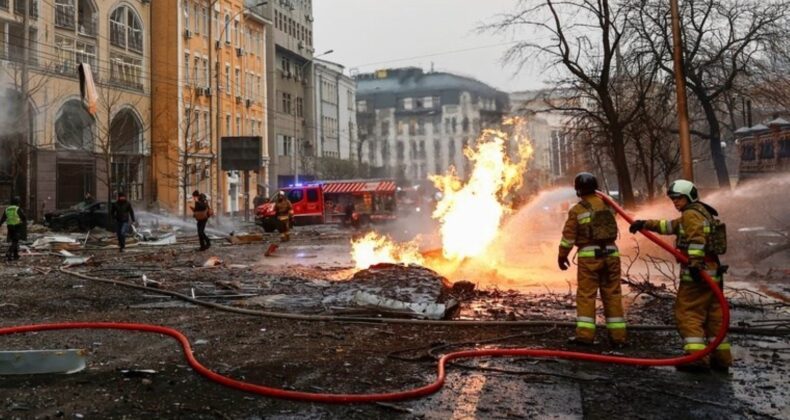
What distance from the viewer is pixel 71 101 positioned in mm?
33375

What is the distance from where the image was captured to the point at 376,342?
22.4 ft

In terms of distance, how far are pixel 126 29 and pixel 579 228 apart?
126 feet

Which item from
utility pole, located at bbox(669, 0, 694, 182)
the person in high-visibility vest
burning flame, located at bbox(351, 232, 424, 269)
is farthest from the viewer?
the person in high-visibility vest

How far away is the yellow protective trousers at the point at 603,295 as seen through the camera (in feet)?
21.4

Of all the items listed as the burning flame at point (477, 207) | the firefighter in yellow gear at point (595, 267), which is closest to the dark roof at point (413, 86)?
the burning flame at point (477, 207)

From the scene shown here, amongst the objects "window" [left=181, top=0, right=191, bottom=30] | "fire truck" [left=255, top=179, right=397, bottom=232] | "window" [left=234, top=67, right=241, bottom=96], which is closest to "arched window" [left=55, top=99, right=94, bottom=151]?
"fire truck" [left=255, top=179, right=397, bottom=232]

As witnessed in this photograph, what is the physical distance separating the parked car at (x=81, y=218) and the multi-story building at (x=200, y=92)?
829 centimetres

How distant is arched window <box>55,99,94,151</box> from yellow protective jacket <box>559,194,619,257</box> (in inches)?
1268

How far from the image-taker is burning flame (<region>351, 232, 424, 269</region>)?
13.5 metres

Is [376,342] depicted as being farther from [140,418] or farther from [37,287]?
[37,287]

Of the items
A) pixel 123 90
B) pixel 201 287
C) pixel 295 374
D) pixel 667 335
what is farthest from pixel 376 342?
pixel 123 90

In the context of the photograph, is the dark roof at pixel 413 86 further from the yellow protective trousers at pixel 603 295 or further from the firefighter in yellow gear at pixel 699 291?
the firefighter in yellow gear at pixel 699 291

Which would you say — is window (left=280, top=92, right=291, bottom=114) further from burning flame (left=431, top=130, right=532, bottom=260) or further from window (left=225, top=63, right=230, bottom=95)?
burning flame (left=431, top=130, right=532, bottom=260)

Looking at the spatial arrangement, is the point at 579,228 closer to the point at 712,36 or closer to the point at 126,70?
the point at 712,36
